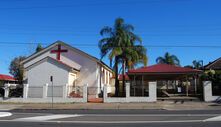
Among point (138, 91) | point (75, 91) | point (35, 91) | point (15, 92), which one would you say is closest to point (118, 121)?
point (75, 91)

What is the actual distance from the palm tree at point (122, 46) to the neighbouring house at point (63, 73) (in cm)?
199

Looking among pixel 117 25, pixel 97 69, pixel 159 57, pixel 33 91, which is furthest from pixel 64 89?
pixel 159 57

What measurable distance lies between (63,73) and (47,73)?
5.72 ft

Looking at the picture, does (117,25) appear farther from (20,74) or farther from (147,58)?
(20,74)

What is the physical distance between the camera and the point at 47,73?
34.3 m

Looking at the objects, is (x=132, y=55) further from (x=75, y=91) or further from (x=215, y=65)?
(x=215, y=65)

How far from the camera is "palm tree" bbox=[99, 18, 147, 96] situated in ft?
122

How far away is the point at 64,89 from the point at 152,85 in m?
8.57

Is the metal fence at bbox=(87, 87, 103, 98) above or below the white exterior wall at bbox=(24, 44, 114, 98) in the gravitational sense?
below

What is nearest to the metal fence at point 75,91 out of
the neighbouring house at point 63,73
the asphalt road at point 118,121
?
the neighbouring house at point 63,73

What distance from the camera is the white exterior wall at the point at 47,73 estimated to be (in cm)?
3409

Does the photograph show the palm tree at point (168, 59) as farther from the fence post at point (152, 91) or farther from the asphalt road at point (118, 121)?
the asphalt road at point (118, 121)

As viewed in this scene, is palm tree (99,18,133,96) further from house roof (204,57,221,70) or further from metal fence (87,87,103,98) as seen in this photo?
house roof (204,57,221,70)

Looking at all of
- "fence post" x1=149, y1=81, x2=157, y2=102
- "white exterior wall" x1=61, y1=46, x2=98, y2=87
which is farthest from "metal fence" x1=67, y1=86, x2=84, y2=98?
"fence post" x1=149, y1=81, x2=157, y2=102
